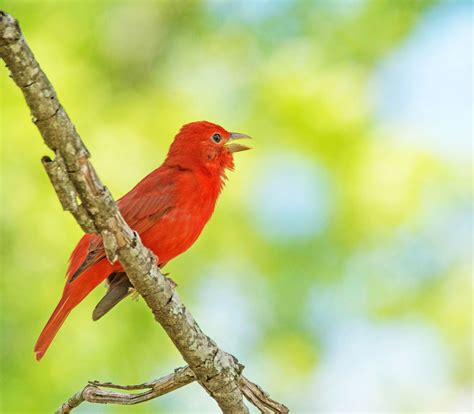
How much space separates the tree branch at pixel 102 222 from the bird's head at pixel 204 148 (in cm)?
164

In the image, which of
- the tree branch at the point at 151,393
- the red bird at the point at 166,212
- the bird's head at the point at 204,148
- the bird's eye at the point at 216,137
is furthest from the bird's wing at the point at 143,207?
the tree branch at the point at 151,393

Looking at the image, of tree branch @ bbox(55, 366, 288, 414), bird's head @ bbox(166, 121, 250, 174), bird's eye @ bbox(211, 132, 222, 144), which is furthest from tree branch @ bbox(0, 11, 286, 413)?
bird's eye @ bbox(211, 132, 222, 144)

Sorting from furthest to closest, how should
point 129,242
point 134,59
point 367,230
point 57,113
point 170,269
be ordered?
point 134,59 < point 367,230 < point 170,269 < point 129,242 < point 57,113

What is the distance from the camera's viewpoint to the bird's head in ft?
16.3

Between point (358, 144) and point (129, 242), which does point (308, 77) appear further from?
point (129, 242)

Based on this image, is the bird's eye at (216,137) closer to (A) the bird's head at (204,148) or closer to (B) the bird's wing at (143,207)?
(A) the bird's head at (204,148)

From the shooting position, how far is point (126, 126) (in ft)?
24.6

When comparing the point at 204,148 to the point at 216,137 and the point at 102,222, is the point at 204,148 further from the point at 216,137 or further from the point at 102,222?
the point at 102,222

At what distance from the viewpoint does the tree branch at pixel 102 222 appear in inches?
98.6

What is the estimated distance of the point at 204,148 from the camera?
505 cm

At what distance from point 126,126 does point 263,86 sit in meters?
1.19

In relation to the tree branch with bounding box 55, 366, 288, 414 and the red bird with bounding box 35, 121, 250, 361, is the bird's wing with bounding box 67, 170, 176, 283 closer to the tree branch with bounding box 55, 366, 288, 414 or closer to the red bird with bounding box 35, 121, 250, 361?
the red bird with bounding box 35, 121, 250, 361

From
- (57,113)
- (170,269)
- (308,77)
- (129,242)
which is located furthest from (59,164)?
(308,77)

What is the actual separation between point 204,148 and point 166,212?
0.61m
